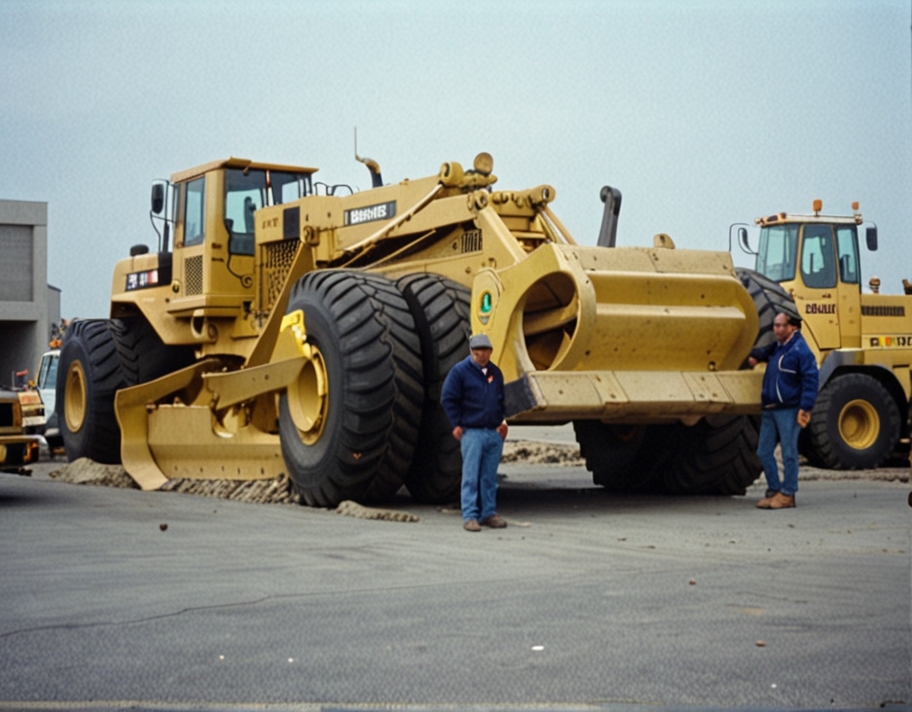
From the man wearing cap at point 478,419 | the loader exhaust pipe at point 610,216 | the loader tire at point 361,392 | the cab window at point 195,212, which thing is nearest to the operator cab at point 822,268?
the loader exhaust pipe at point 610,216

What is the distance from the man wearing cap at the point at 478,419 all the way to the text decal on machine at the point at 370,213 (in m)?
3.07

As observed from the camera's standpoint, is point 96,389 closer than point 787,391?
No

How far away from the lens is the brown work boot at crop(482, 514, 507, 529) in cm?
1020

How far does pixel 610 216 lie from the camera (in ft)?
41.0

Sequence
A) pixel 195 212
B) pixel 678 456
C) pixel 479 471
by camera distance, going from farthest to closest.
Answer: pixel 195 212, pixel 678 456, pixel 479 471

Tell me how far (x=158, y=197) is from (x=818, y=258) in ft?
28.9

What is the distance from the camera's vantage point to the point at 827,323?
18.7 metres

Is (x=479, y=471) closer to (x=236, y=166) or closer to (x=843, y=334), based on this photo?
(x=236, y=166)

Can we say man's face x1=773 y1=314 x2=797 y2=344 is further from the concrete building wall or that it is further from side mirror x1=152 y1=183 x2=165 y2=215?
the concrete building wall

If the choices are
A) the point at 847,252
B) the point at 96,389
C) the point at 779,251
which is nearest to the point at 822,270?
the point at 847,252

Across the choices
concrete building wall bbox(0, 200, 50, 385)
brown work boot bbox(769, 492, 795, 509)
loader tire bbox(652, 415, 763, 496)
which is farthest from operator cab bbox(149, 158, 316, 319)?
concrete building wall bbox(0, 200, 50, 385)

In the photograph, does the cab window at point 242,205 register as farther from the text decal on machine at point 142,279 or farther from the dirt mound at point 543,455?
the dirt mound at point 543,455

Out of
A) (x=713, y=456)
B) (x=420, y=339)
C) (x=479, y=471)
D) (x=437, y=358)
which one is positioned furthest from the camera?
(x=713, y=456)

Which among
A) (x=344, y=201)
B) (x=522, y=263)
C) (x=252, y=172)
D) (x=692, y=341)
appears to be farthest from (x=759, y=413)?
(x=252, y=172)
